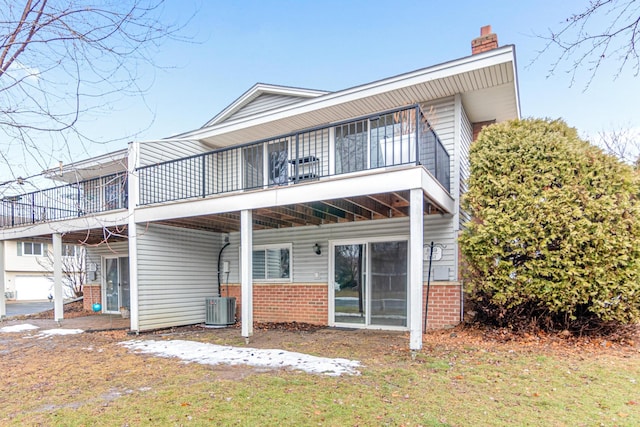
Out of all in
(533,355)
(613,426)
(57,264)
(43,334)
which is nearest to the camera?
(613,426)

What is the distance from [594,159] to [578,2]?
3.62 metres

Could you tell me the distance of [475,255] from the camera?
6418 millimetres

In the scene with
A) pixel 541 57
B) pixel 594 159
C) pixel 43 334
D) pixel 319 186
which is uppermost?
pixel 541 57

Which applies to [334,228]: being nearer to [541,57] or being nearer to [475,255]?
[475,255]

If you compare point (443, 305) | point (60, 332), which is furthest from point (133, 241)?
point (443, 305)

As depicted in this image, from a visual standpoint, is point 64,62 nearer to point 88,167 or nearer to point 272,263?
point 88,167

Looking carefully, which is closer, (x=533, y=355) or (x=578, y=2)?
(x=578, y=2)

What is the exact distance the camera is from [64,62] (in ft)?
11.4

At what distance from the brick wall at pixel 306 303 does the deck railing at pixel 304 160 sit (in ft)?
7.33

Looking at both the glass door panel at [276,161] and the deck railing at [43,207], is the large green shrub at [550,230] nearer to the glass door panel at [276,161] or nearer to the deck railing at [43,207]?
the glass door panel at [276,161]

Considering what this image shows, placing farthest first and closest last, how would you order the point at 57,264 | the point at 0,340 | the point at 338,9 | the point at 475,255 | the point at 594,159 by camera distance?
the point at 57,264 < the point at 0,340 < the point at 338,9 < the point at 475,255 < the point at 594,159

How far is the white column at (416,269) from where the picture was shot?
5297 mm

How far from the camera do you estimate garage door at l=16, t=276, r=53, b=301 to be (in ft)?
83.3

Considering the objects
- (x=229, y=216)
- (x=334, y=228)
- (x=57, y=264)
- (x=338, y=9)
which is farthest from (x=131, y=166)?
(x=338, y=9)
